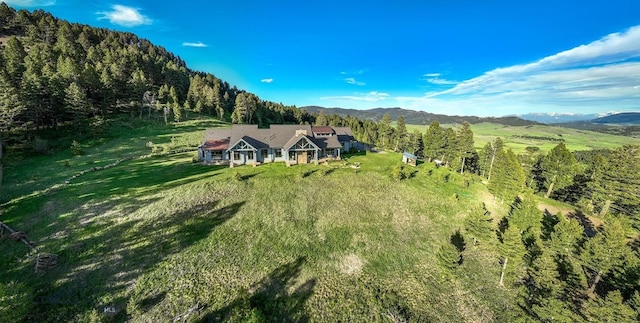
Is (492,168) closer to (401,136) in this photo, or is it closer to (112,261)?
(401,136)

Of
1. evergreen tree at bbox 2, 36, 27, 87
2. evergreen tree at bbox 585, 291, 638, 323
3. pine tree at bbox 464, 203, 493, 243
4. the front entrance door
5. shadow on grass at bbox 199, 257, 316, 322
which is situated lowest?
shadow on grass at bbox 199, 257, 316, 322

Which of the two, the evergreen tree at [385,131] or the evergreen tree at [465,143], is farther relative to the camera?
the evergreen tree at [385,131]

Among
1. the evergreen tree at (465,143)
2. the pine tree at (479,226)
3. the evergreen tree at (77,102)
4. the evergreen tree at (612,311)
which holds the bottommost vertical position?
the evergreen tree at (612,311)

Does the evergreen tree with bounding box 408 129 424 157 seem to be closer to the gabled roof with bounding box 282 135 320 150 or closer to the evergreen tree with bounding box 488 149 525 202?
the evergreen tree with bounding box 488 149 525 202

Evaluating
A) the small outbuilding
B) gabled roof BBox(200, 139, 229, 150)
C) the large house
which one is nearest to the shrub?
the small outbuilding

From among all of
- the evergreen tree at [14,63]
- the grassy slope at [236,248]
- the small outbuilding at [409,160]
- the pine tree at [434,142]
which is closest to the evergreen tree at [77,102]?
the evergreen tree at [14,63]

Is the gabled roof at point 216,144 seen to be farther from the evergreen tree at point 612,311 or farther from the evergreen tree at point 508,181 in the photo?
the evergreen tree at point 612,311

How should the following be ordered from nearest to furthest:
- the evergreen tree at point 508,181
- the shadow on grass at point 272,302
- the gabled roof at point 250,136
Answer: the shadow on grass at point 272,302 → the evergreen tree at point 508,181 → the gabled roof at point 250,136

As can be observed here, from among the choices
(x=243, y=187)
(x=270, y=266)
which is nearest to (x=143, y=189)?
(x=243, y=187)
